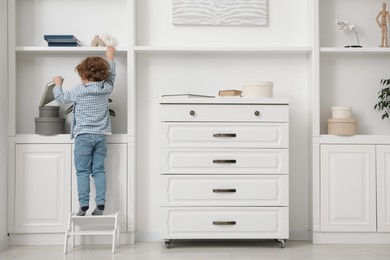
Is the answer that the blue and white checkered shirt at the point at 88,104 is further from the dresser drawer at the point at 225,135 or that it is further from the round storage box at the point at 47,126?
the dresser drawer at the point at 225,135

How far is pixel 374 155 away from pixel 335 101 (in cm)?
52

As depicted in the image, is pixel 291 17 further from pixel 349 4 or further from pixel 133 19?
pixel 133 19

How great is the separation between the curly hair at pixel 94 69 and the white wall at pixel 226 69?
0.42 m

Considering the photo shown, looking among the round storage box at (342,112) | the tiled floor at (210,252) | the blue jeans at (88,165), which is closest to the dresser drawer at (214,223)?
the tiled floor at (210,252)

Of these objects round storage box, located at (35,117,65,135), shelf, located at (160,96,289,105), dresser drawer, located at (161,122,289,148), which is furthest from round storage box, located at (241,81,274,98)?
round storage box, located at (35,117,65,135)

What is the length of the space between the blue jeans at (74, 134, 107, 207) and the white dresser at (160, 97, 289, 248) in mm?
433

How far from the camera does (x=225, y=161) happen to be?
3.56 meters

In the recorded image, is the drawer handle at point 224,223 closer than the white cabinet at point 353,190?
Yes

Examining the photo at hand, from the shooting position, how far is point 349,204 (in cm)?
373

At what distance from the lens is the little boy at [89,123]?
11.8 ft

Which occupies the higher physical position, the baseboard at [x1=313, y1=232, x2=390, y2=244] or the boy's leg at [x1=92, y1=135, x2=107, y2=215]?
the boy's leg at [x1=92, y1=135, x2=107, y2=215]

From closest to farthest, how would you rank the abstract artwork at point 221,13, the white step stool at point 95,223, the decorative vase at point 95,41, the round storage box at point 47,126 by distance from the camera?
the white step stool at point 95,223
the round storage box at point 47,126
the decorative vase at point 95,41
the abstract artwork at point 221,13

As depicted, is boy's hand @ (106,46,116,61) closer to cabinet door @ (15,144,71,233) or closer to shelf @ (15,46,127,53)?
shelf @ (15,46,127,53)

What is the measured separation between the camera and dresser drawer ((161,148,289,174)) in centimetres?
355
